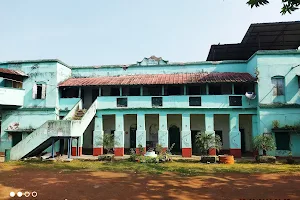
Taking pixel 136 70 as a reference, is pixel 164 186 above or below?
below

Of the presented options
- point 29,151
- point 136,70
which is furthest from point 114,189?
point 136,70

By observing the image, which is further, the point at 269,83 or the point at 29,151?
the point at 269,83

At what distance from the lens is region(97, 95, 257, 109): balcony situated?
17516 millimetres

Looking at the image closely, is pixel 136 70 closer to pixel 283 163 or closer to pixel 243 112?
pixel 243 112

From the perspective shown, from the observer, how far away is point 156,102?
59.8 feet

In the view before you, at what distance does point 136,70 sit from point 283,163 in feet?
41.6

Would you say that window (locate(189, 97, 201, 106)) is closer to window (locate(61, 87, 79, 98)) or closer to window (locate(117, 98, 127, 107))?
window (locate(117, 98, 127, 107))

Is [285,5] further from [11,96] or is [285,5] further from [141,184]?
[11,96]

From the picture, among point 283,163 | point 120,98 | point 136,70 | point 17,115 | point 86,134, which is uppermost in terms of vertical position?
point 136,70

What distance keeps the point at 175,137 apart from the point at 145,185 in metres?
Answer: 10.6

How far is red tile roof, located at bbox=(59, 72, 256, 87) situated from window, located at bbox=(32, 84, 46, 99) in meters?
1.49

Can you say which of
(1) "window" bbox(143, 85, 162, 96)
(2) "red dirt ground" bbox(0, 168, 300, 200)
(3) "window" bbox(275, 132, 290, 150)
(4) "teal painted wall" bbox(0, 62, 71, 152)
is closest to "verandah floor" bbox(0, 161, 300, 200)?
(2) "red dirt ground" bbox(0, 168, 300, 200)

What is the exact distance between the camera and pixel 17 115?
1914 centimetres

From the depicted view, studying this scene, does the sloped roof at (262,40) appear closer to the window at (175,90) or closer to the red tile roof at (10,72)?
the window at (175,90)
